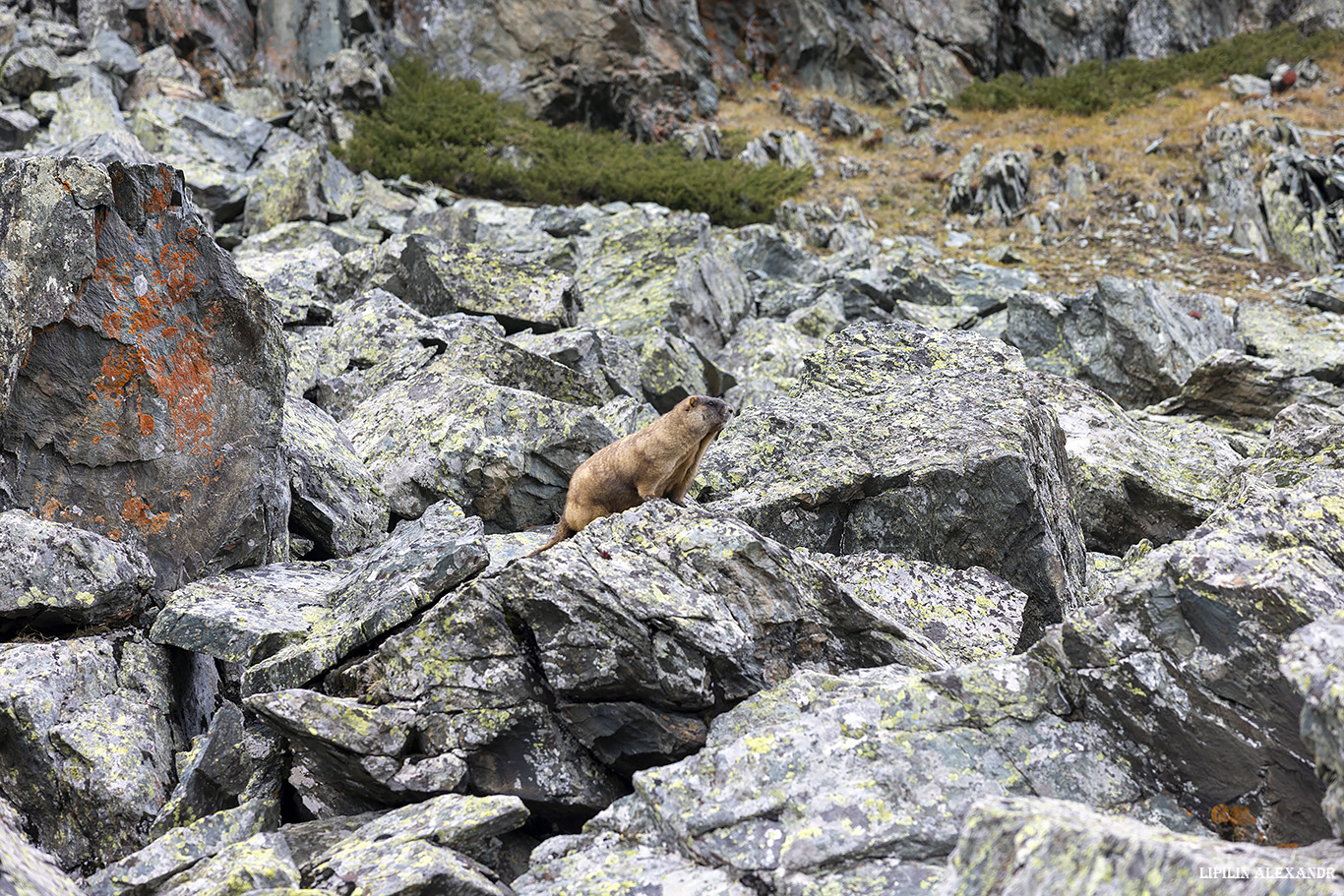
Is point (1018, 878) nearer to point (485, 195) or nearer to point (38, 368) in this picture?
point (38, 368)

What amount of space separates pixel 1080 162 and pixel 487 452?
101 feet

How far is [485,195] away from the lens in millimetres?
28531

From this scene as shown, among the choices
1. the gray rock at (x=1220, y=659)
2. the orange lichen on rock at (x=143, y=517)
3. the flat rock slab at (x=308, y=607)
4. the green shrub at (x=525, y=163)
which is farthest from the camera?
the green shrub at (x=525, y=163)

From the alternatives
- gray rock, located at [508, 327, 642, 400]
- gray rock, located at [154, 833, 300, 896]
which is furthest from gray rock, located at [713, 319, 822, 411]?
gray rock, located at [154, 833, 300, 896]

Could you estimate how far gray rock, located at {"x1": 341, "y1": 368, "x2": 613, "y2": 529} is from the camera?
11.0 m

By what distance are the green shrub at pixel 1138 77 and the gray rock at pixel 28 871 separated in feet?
149

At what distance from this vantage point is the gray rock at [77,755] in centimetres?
625

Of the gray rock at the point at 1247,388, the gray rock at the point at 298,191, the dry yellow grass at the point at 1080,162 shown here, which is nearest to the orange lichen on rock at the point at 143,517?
the gray rock at the point at 298,191

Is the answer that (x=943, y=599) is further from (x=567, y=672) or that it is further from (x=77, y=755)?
(x=77, y=755)

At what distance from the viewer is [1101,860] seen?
3701 millimetres

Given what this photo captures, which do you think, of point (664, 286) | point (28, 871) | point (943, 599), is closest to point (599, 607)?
point (28, 871)

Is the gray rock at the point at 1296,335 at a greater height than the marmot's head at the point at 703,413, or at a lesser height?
lesser

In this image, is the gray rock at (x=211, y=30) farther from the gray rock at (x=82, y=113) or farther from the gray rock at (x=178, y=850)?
the gray rock at (x=178, y=850)

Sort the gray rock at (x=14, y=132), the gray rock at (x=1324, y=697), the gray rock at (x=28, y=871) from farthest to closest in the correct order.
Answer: the gray rock at (x=14, y=132)
the gray rock at (x=28, y=871)
the gray rock at (x=1324, y=697)
